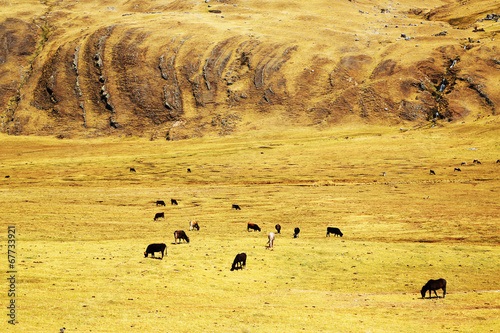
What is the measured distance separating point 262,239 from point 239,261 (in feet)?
28.3

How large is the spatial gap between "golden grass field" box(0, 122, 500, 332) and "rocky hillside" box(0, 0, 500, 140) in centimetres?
2744

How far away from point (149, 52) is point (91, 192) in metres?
81.7

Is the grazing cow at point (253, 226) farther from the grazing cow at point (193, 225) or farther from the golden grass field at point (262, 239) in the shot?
the grazing cow at point (193, 225)

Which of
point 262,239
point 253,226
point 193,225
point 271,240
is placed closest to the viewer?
point 271,240

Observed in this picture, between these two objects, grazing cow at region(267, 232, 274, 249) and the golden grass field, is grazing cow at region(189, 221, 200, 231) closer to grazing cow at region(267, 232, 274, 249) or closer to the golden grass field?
the golden grass field

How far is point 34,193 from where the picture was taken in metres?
58.9

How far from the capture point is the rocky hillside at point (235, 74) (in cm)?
11775

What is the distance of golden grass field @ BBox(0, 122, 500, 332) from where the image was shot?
847 inches

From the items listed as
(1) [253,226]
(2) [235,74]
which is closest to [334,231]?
(1) [253,226]

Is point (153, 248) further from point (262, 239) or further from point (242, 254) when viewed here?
point (262, 239)

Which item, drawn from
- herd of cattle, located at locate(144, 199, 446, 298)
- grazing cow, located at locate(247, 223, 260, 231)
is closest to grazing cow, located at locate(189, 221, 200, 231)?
herd of cattle, located at locate(144, 199, 446, 298)

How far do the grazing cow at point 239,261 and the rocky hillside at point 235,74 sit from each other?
86.4 meters

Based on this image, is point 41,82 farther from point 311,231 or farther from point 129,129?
point 311,231

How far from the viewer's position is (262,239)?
3766cm
